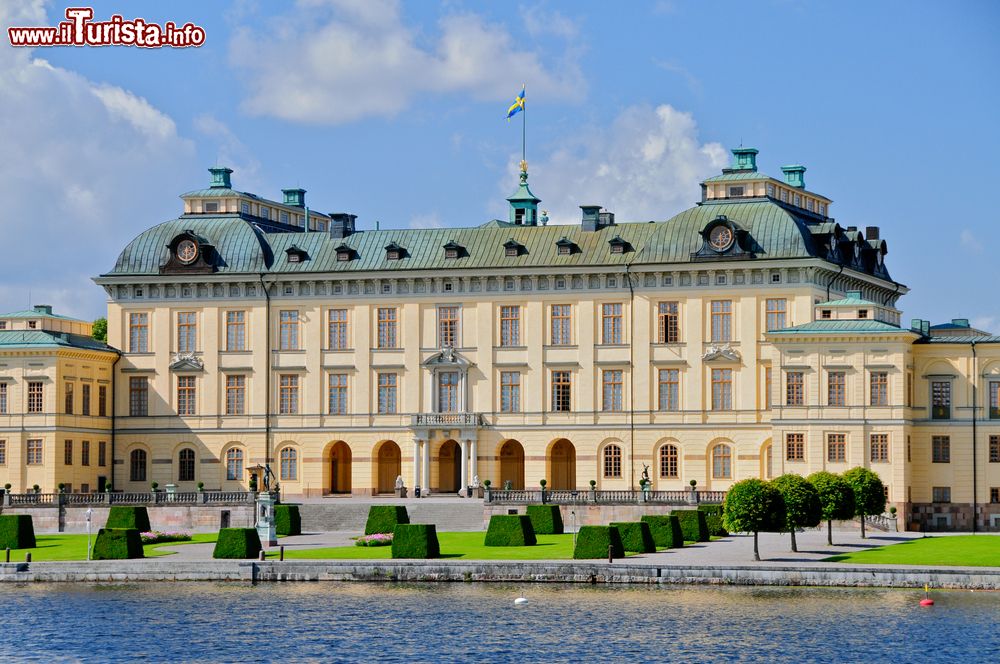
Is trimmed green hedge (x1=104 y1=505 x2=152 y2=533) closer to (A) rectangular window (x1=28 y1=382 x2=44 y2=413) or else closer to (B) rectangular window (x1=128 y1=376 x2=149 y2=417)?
(A) rectangular window (x1=28 y1=382 x2=44 y2=413)

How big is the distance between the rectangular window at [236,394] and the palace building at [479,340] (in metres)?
0.08

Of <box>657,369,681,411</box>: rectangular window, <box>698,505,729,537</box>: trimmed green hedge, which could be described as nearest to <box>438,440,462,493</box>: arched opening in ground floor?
<box>657,369,681,411</box>: rectangular window

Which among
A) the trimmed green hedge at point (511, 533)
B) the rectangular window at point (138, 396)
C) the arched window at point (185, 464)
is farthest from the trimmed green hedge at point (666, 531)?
the rectangular window at point (138, 396)

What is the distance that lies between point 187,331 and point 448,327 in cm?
1319

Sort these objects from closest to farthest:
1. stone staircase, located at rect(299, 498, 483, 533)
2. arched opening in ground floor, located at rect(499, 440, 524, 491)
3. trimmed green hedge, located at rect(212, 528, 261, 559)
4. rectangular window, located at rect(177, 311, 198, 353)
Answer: trimmed green hedge, located at rect(212, 528, 261, 559), stone staircase, located at rect(299, 498, 483, 533), arched opening in ground floor, located at rect(499, 440, 524, 491), rectangular window, located at rect(177, 311, 198, 353)

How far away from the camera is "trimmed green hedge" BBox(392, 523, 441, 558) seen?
2938 inches

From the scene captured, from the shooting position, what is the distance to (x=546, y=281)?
101 metres

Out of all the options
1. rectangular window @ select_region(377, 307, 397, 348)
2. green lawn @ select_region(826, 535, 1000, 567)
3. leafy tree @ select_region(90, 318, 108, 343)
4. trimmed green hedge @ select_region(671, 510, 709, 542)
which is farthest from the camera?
leafy tree @ select_region(90, 318, 108, 343)

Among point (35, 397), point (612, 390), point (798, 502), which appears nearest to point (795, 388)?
point (612, 390)

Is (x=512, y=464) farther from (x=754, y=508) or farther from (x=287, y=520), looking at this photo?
(x=754, y=508)

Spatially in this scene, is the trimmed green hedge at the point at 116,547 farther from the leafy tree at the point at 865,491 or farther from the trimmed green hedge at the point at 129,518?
the leafy tree at the point at 865,491

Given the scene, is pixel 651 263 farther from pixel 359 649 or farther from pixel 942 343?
pixel 359 649

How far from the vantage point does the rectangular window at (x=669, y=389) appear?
3915 inches

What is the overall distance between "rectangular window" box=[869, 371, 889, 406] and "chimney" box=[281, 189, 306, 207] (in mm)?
38721
